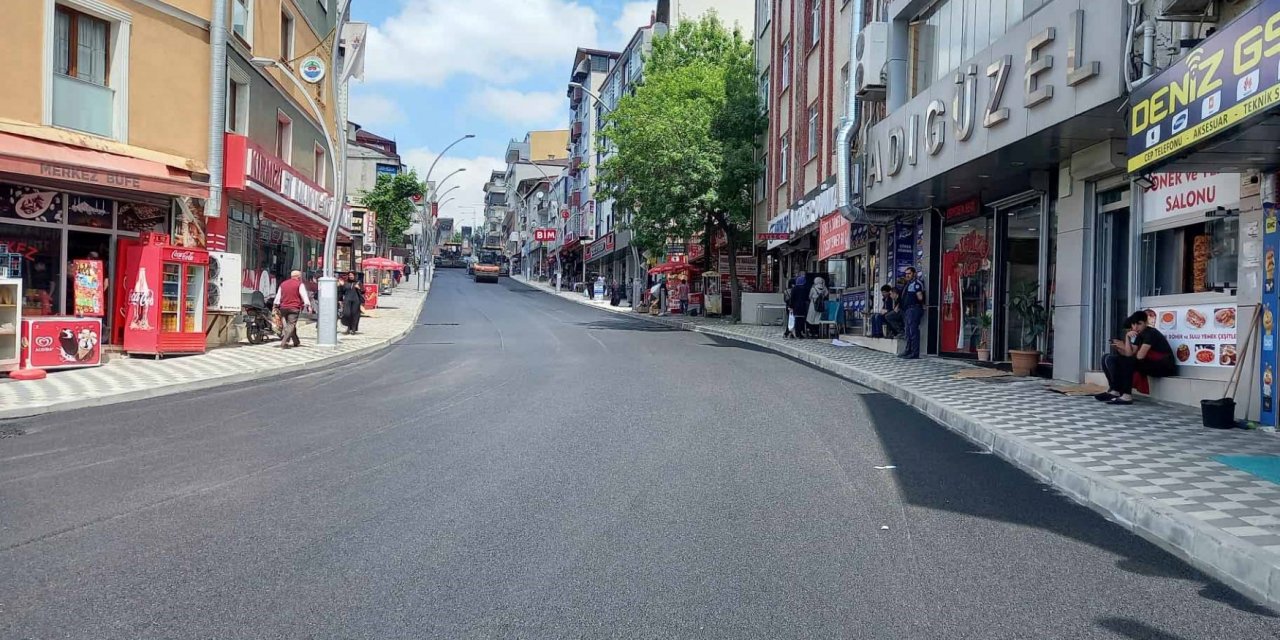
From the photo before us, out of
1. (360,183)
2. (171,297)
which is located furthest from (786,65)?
(360,183)

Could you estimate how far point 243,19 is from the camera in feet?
64.4

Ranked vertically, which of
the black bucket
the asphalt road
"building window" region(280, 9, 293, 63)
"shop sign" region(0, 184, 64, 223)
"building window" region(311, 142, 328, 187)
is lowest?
the asphalt road

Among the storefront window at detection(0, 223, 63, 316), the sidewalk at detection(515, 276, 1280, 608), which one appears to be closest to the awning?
the storefront window at detection(0, 223, 63, 316)

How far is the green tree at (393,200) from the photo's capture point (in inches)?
2179

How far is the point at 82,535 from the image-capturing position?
523 centimetres

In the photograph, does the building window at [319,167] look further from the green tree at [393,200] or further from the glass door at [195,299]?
the green tree at [393,200]

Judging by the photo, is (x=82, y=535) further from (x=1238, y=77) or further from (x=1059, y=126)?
(x=1059, y=126)

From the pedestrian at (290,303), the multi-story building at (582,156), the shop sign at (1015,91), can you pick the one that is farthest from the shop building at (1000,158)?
the multi-story building at (582,156)

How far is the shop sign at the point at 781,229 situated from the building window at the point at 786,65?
4.67 metres

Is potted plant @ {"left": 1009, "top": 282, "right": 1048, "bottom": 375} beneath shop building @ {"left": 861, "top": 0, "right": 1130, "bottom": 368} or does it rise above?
beneath

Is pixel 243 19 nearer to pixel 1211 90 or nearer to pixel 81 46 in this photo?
pixel 81 46

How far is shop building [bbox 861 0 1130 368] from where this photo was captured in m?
11.6

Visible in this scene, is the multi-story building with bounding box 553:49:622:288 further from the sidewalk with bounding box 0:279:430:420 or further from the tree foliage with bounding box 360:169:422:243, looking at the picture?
the sidewalk with bounding box 0:279:430:420

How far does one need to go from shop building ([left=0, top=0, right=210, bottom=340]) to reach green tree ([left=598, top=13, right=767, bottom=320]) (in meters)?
17.3
